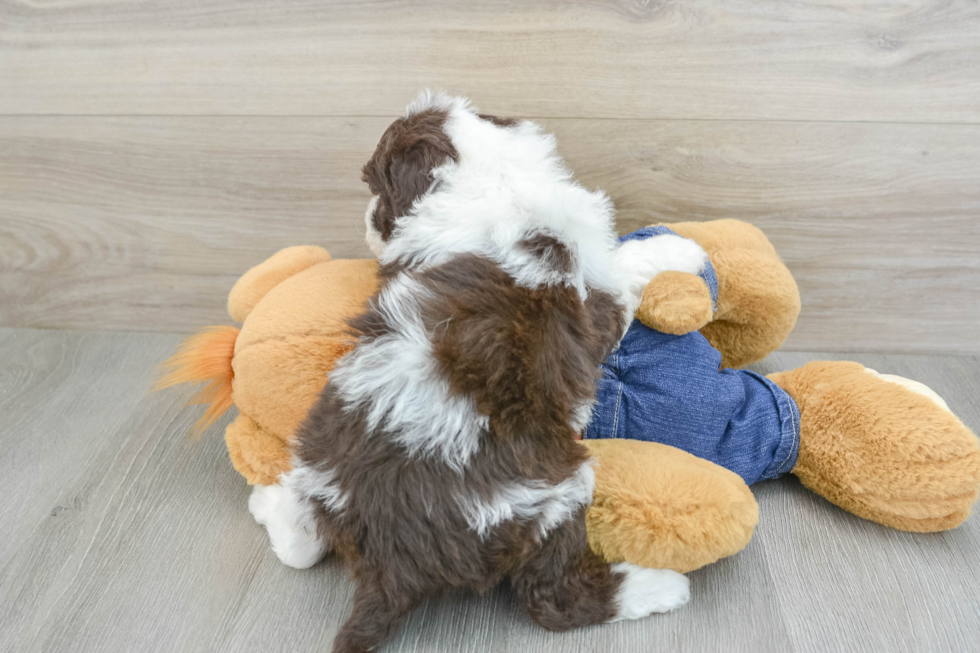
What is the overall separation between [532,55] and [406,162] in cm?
38

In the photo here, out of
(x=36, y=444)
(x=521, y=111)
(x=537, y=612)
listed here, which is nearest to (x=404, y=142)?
(x=521, y=111)

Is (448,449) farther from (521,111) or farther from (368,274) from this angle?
(521,111)

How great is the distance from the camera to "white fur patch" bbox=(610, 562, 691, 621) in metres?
0.74

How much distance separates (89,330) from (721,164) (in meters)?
1.25

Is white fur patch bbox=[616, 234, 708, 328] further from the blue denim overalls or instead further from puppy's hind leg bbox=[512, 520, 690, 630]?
puppy's hind leg bbox=[512, 520, 690, 630]

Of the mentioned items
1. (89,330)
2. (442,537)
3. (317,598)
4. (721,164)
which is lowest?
(89,330)

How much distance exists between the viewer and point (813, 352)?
1.24 m

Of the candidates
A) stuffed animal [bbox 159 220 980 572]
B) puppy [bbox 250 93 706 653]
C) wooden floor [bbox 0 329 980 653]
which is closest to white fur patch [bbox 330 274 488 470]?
puppy [bbox 250 93 706 653]

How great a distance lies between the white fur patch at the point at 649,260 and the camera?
0.83 meters

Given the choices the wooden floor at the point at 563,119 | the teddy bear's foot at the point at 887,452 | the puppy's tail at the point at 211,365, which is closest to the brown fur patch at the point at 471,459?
the puppy's tail at the point at 211,365

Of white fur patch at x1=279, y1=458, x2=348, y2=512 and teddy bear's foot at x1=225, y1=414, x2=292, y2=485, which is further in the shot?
teddy bear's foot at x1=225, y1=414, x2=292, y2=485

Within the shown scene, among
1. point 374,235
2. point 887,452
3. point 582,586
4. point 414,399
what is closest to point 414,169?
point 374,235

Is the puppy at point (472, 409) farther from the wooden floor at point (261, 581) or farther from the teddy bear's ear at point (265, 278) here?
the teddy bear's ear at point (265, 278)

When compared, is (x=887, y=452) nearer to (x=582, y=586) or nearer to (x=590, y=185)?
(x=582, y=586)
